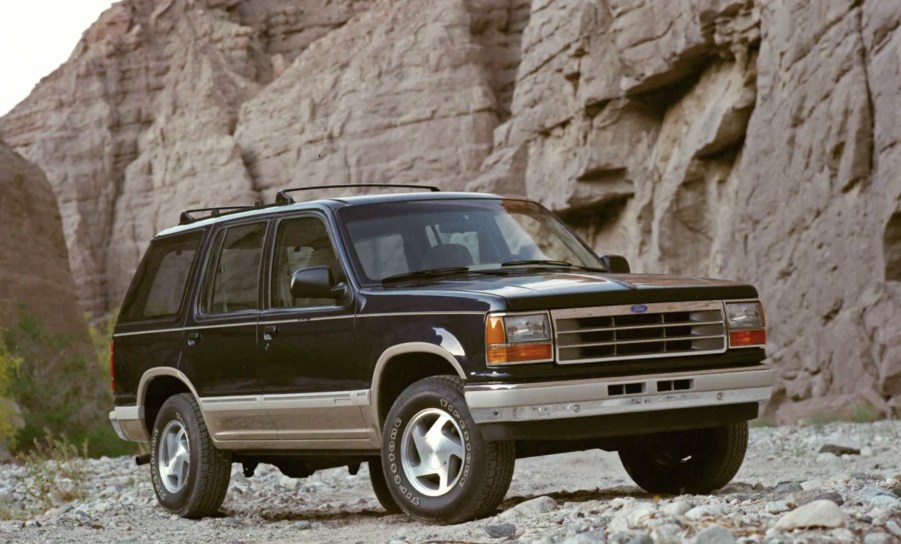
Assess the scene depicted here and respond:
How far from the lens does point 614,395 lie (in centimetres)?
723

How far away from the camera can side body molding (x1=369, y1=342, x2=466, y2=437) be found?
7238mm

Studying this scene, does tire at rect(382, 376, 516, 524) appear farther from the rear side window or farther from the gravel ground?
the rear side window

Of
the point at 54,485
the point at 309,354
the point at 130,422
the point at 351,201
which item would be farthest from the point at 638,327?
the point at 54,485

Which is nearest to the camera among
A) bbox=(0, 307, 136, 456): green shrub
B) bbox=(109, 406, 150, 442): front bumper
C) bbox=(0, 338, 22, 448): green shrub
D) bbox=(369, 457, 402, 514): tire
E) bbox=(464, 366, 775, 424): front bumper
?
bbox=(464, 366, 775, 424): front bumper

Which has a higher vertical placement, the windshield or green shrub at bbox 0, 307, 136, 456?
the windshield

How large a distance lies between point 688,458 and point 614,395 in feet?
5.41

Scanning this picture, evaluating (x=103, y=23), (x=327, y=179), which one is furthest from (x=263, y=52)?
(x=327, y=179)

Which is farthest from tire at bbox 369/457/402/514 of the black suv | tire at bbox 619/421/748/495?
tire at bbox 619/421/748/495

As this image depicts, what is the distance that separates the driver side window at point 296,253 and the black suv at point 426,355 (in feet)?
0.04

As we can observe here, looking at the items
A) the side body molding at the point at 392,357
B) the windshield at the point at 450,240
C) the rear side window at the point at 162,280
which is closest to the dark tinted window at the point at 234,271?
the rear side window at the point at 162,280

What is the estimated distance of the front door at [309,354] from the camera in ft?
26.2

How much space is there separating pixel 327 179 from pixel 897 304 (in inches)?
1855

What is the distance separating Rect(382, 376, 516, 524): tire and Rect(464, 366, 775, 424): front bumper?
21 cm

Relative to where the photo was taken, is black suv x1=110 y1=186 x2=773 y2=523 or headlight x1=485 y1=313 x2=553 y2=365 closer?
headlight x1=485 y1=313 x2=553 y2=365
